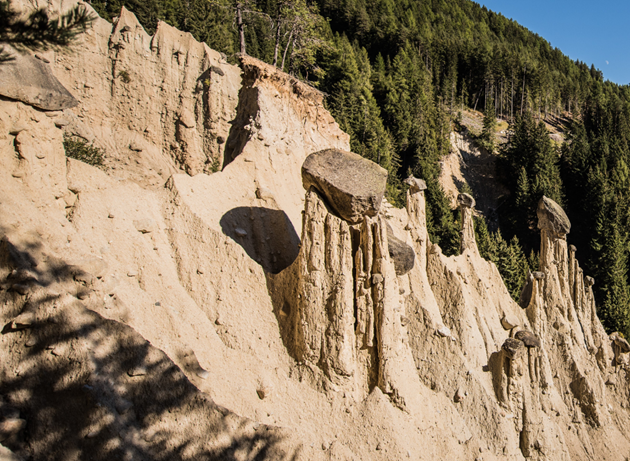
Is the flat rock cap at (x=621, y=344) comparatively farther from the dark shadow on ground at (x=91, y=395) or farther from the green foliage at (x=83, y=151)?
the green foliage at (x=83, y=151)

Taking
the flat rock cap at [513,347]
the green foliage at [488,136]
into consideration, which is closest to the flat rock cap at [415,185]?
the flat rock cap at [513,347]

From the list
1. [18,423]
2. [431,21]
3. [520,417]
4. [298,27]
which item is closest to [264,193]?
[18,423]

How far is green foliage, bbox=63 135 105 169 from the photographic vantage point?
14.5 metres

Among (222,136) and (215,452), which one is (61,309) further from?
(222,136)

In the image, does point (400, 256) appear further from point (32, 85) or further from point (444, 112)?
point (444, 112)

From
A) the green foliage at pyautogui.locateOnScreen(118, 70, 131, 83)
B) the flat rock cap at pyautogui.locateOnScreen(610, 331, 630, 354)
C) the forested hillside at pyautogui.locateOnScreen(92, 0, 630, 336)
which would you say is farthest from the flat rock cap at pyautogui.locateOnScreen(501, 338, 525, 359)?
the green foliage at pyautogui.locateOnScreen(118, 70, 131, 83)

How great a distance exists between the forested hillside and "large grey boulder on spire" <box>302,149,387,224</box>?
51.7 feet

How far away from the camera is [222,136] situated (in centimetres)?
1808

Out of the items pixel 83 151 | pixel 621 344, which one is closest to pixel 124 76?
pixel 83 151

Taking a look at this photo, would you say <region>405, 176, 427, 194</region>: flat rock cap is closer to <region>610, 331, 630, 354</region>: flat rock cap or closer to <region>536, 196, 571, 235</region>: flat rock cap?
<region>536, 196, 571, 235</region>: flat rock cap

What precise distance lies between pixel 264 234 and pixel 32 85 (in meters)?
6.65

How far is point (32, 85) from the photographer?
9.27 m

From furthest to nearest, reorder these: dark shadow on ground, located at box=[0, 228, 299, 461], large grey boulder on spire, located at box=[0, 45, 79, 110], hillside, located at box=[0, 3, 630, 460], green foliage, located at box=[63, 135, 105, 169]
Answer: green foliage, located at box=[63, 135, 105, 169] → large grey boulder on spire, located at box=[0, 45, 79, 110] → hillside, located at box=[0, 3, 630, 460] → dark shadow on ground, located at box=[0, 228, 299, 461]

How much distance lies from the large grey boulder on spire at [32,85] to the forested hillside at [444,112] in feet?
46.5
